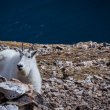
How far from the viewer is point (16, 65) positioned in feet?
56.7

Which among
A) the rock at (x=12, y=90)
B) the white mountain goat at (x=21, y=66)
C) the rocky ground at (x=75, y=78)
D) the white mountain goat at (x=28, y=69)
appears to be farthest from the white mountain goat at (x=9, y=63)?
the rock at (x=12, y=90)

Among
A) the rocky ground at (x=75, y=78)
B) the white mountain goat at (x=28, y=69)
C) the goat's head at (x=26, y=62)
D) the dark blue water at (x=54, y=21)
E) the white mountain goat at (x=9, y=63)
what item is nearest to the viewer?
the goat's head at (x=26, y=62)

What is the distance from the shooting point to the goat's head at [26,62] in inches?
655

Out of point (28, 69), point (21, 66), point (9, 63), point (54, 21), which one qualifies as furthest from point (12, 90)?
point (54, 21)

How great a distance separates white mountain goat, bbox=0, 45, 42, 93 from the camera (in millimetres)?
16878

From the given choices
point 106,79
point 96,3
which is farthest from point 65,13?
point 106,79

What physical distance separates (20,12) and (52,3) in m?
9.64

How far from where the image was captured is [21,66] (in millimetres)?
16562

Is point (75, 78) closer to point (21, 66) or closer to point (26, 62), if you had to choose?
point (26, 62)

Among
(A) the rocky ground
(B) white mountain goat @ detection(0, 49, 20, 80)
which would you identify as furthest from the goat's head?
(A) the rocky ground

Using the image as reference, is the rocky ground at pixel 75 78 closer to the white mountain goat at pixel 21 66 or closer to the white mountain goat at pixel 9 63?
the white mountain goat at pixel 21 66

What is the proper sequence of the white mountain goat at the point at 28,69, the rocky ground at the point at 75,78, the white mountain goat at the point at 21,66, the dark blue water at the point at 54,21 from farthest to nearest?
the dark blue water at the point at 54,21 → the rocky ground at the point at 75,78 → the white mountain goat at the point at 21,66 → the white mountain goat at the point at 28,69

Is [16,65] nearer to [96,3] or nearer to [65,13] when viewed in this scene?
[65,13]

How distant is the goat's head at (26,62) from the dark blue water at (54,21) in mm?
93315
